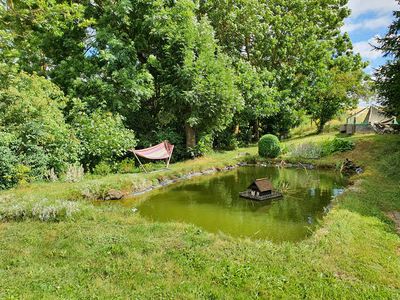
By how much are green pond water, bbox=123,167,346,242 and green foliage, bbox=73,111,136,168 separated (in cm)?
257

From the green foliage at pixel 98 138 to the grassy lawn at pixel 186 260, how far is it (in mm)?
4670

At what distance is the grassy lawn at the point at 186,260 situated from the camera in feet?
11.4

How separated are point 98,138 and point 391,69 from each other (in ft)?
38.8

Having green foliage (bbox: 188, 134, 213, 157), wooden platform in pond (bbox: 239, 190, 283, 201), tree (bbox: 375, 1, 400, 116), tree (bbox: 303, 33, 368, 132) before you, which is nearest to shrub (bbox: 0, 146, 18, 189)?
wooden platform in pond (bbox: 239, 190, 283, 201)

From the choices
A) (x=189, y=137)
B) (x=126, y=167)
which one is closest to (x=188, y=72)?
(x=189, y=137)

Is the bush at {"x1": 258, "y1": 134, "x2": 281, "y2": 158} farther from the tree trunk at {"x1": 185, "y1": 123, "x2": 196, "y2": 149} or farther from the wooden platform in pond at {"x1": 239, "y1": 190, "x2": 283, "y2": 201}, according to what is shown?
the wooden platform in pond at {"x1": 239, "y1": 190, "x2": 283, "y2": 201}

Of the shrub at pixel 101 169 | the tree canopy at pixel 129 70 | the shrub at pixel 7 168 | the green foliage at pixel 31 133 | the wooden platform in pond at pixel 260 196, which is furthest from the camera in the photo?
the tree canopy at pixel 129 70

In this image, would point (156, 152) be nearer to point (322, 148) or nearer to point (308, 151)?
point (308, 151)

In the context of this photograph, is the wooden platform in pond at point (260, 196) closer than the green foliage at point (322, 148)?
Yes

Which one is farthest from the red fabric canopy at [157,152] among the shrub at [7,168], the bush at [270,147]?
the bush at [270,147]

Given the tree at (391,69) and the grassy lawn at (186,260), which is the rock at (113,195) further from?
the tree at (391,69)

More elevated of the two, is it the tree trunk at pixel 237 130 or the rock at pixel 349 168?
the tree trunk at pixel 237 130

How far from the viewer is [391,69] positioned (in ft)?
41.2

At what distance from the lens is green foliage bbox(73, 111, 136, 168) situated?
419 inches
